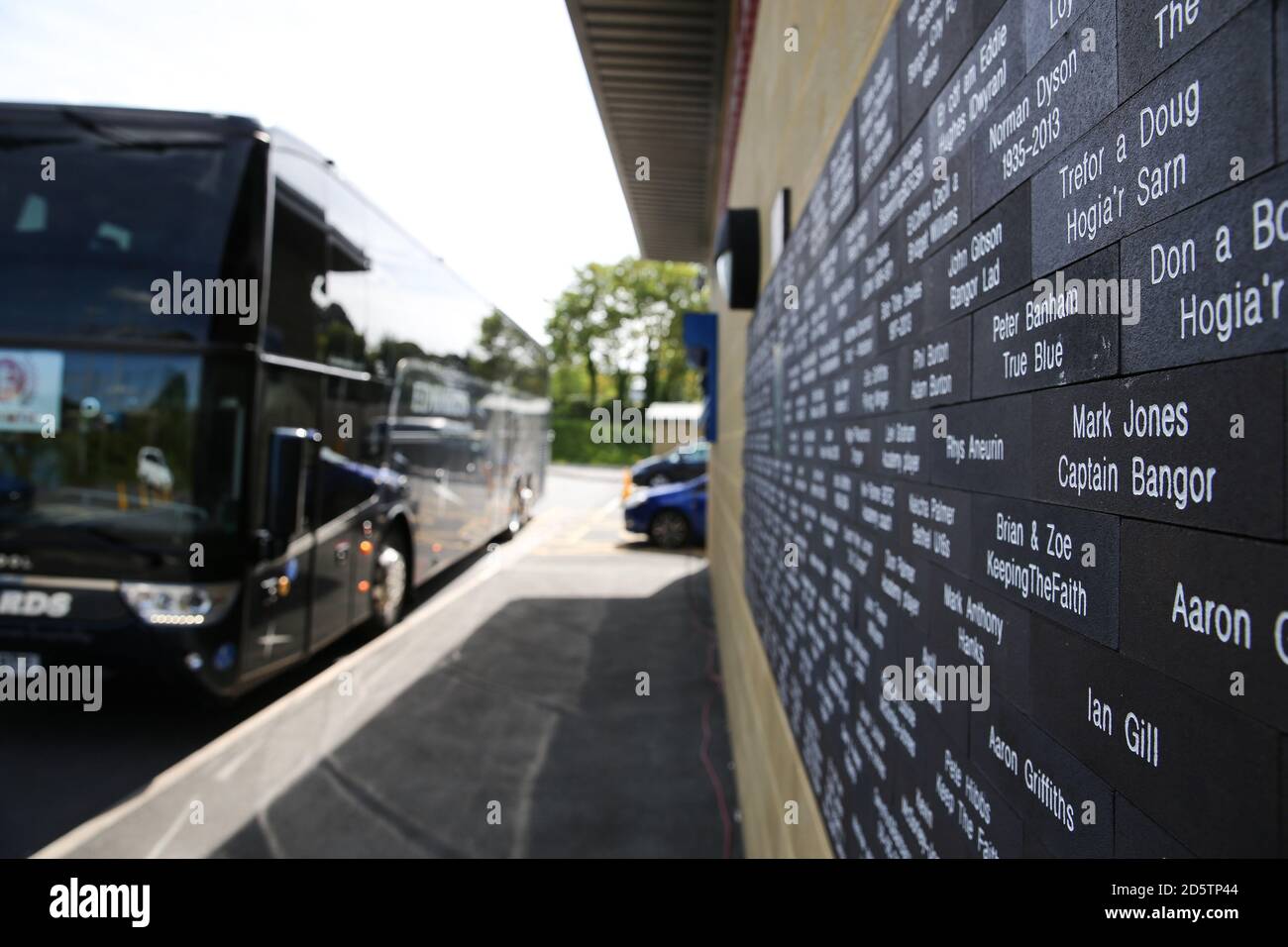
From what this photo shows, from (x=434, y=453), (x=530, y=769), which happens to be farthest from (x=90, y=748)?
(x=434, y=453)

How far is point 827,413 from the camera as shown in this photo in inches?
77.5

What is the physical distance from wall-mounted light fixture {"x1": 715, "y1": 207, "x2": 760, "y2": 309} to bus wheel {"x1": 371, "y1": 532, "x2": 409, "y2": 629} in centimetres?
477

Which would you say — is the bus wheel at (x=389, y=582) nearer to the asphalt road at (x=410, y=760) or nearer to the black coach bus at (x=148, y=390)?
the asphalt road at (x=410, y=760)

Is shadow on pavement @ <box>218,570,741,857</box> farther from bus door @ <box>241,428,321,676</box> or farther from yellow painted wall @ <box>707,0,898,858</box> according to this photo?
bus door @ <box>241,428,321,676</box>

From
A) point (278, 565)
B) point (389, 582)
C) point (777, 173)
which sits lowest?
point (389, 582)

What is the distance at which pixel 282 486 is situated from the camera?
4840 millimetres

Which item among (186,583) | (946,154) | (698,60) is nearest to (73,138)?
(186,583)

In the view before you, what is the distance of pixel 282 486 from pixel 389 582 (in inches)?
114

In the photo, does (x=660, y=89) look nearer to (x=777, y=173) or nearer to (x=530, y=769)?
(x=777, y=173)

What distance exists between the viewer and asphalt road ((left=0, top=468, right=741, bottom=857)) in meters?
3.68

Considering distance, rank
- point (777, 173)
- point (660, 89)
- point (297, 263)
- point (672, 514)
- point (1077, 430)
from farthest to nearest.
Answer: point (672, 514) < point (660, 89) < point (297, 263) < point (777, 173) < point (1077, 430)

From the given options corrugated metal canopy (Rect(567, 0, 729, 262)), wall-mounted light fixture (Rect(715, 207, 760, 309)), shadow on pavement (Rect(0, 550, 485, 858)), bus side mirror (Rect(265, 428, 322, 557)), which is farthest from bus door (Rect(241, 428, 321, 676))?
corrugated metal canopy (Rect(567, 0, 729, 262))

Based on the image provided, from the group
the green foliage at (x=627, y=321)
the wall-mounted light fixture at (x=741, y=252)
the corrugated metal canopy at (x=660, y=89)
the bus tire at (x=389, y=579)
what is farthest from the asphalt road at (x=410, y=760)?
the green foliage at (x=627, y=321)
